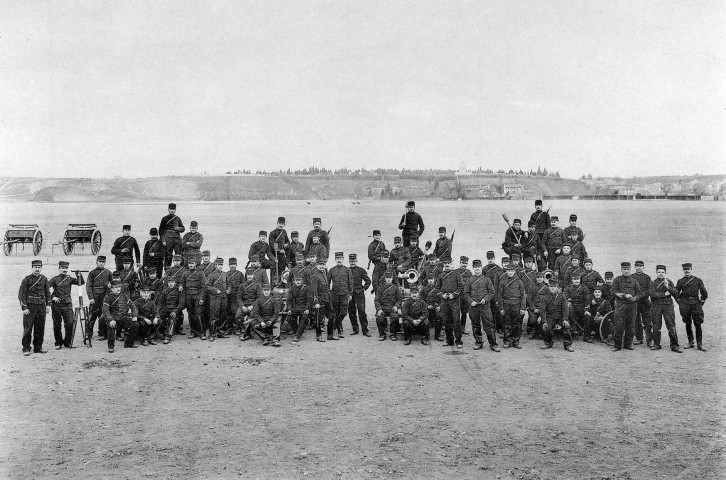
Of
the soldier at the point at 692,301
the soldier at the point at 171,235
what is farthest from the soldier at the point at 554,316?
the soldier at the point at 171,235

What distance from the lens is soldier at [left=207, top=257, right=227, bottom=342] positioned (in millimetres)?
11914

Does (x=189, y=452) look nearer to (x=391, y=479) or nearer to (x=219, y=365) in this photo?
(x=391, y=479)

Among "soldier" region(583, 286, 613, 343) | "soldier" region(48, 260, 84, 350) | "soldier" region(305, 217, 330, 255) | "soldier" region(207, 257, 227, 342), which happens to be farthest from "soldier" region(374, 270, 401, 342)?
"soldier" region(48, 260, 84, 350)

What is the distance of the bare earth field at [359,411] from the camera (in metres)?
6.32

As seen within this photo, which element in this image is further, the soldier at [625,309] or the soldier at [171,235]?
the soldier at [171,235]

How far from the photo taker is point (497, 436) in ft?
23.0

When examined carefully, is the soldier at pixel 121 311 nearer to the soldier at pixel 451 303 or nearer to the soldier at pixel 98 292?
the soldier at pixel 98 292

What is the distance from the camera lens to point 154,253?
1423 centimetres

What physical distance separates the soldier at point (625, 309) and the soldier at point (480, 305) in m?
2.21

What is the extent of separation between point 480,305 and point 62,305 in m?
7.66

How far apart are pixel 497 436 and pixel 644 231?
33.6 m

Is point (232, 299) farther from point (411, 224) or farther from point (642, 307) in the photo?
point (642, 307)

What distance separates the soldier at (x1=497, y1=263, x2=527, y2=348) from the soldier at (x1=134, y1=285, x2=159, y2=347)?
21.8ft

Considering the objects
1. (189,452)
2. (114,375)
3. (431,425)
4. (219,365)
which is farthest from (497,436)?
(114,375)
